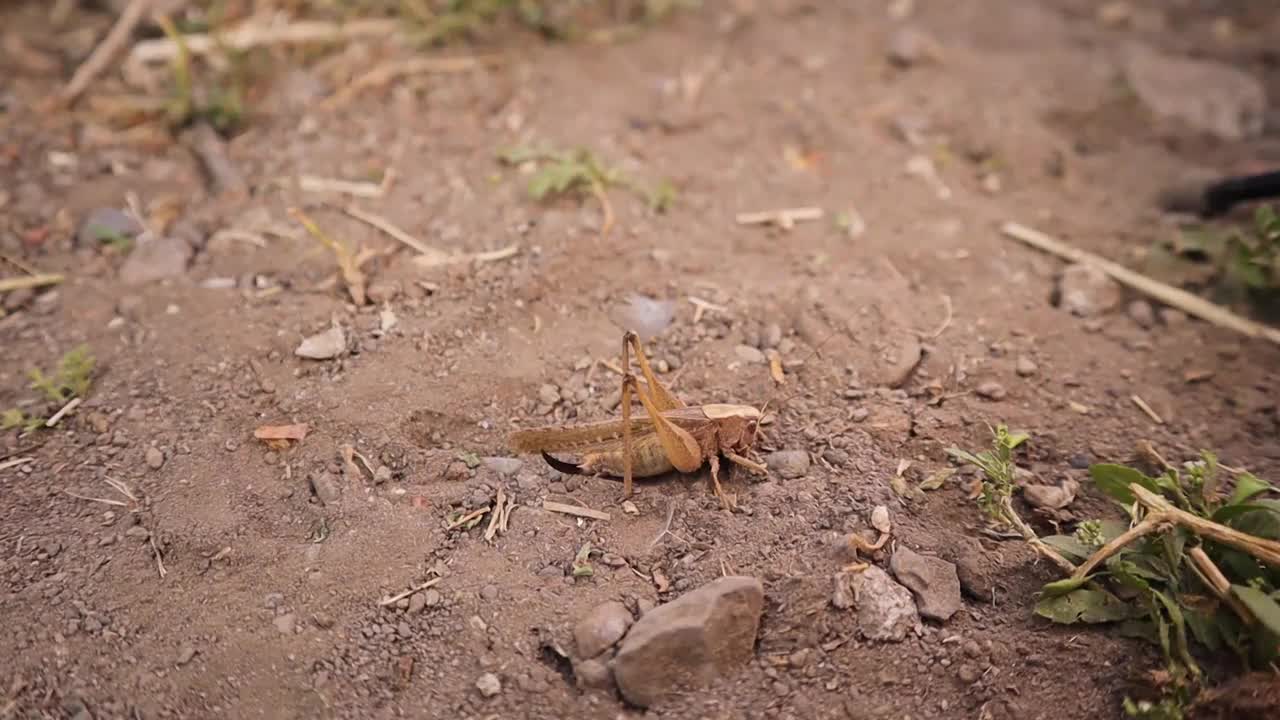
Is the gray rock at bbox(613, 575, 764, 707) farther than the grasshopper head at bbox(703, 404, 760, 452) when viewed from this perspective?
No

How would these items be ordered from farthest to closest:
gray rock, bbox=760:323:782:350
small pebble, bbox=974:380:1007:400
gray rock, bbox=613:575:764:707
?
gray rock, bbox=760:323:782:350 < small pebble, bbox=974:380:1007:400 < gray rock, bbox=613:575:764:707

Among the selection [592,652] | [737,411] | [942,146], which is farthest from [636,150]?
[592,652]

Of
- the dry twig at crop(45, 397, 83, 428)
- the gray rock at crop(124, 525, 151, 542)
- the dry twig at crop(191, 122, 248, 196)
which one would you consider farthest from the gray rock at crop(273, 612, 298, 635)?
the dry twig at crop(191, 122, 248, 196)

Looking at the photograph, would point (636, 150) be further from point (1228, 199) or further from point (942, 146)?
point (1228, 199)

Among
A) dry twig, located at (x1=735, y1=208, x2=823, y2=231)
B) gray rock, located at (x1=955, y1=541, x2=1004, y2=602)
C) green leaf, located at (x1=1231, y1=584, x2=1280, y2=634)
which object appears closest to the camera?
green leaf, located at (x1=1231, y1=584, x2=1280, y2=634)

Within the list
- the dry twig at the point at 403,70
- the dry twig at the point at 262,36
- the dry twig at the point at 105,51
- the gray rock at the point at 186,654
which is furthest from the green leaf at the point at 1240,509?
the dry twig at the point at 105,51

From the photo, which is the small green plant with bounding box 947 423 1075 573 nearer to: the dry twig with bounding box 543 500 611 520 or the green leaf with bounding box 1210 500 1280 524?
the green leaf with bounding box 1210 500 1280 524
